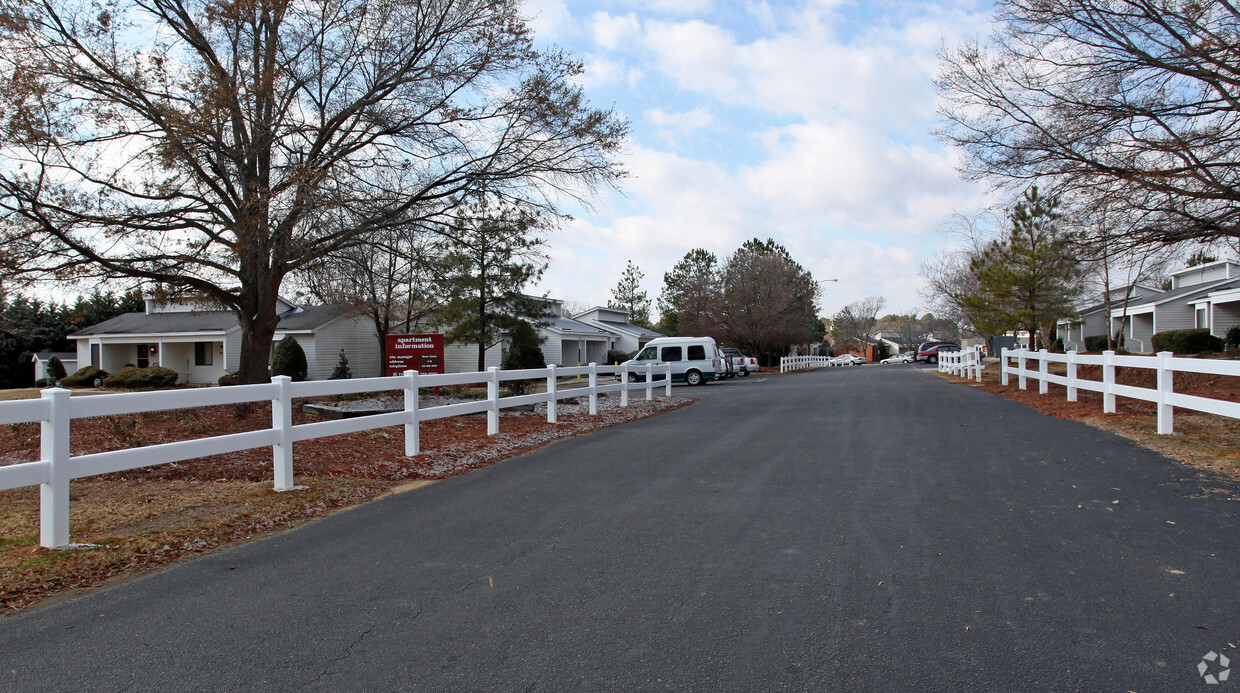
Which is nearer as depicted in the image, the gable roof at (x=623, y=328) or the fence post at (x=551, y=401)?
the fence post at (x=551, y=401)

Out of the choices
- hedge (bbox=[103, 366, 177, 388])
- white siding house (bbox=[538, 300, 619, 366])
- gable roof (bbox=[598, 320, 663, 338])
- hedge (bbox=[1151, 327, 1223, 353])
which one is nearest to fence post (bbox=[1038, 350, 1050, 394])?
hedge (bbox=[1151, 327, 1223, 353])

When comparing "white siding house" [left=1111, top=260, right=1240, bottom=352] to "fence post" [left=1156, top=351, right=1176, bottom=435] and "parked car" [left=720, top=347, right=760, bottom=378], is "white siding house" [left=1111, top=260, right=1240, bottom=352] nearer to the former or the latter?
"parked car" [left=720, top=347, right=760, bottom=378]

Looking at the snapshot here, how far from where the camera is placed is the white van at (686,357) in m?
31.2

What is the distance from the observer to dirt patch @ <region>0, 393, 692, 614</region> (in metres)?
4.87

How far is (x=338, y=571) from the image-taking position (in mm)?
4762

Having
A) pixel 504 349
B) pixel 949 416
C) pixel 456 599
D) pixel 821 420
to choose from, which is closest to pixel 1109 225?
pixel 949 416

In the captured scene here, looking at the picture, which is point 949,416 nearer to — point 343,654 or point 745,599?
point 745,599

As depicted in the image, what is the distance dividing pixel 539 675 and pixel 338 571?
215 centimetres

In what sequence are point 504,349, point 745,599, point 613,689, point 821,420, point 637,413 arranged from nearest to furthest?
1. point 613,689
2. point 745,599
3. point 821,420
4. point 637,413
5. point 504,349

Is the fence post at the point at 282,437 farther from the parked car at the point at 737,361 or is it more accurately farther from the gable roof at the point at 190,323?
the parked car at the point at 737,361

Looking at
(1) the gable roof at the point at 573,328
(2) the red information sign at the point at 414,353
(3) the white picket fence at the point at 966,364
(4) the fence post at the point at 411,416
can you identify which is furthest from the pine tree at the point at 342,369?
(3) the white picket fence at the point at 966,364

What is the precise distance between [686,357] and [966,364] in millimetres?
11290

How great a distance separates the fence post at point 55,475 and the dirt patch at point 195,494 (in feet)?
0.44

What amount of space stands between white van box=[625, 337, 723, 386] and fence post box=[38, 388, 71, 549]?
85.9ft
